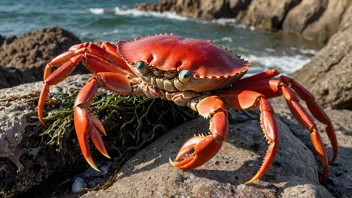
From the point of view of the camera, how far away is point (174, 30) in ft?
63.0

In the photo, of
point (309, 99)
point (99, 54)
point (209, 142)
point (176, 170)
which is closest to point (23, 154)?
point (99, 54)

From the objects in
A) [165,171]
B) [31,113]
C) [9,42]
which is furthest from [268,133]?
[9,42]

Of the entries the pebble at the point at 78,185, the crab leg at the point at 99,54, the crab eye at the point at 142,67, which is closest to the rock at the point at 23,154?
the pebble at the point at 78,185

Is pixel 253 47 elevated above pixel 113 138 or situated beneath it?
situated beneath

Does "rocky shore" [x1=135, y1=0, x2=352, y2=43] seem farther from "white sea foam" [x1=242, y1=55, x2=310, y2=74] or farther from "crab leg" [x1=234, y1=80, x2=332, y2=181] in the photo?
"crab leg" [x1=234, y1=80, x2=332, y2=181]

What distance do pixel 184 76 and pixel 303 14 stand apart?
15.5 meters

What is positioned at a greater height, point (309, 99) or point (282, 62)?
point (309, 99)

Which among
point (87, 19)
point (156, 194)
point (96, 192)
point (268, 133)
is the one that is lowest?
point (87, 19)

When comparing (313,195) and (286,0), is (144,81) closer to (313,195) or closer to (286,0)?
(313,195)

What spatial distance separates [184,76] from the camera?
10.2 ft

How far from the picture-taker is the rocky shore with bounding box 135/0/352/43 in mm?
16125

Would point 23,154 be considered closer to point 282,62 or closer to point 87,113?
point 87,113

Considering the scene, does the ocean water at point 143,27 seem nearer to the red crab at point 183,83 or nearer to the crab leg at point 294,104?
the red crab at point 183,83

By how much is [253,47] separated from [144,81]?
13050 millimetres
